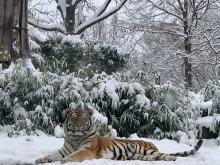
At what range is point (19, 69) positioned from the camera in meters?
10.9

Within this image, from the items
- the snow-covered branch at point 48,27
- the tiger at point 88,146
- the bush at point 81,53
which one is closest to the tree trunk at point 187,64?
the bush at point 81,53

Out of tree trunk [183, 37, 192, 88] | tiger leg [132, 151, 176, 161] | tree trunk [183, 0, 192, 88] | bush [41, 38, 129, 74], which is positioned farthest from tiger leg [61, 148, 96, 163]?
tree trunk [183, 0, 192, 88]

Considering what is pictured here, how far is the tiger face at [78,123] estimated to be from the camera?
23.0 feet

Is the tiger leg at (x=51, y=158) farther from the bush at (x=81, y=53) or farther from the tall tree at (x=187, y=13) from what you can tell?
the tall tree at (x=187, y=13)

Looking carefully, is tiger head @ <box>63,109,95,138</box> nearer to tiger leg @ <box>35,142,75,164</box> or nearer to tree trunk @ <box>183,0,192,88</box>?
tiger leg @ <box>35,142,75,164</box>

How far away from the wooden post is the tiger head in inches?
219

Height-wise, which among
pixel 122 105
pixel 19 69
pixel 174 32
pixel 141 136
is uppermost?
pixel 174 32

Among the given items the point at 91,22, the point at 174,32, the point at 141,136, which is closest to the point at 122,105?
the point at 141,136

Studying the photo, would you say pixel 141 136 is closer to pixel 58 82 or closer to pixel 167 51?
pixel 58 82

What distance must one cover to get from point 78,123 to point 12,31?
6.23 m

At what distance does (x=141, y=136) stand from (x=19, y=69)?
3.04 metres

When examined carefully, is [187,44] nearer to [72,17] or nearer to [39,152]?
Result: [72,17]

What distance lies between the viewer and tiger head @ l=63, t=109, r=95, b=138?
23.0ft

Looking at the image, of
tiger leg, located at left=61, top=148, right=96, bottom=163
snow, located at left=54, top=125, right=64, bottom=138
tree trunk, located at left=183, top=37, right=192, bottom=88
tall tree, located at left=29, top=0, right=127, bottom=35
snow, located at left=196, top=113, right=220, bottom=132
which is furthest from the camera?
tree trunk, located at left=183, top=37, right=192, bottom=88
